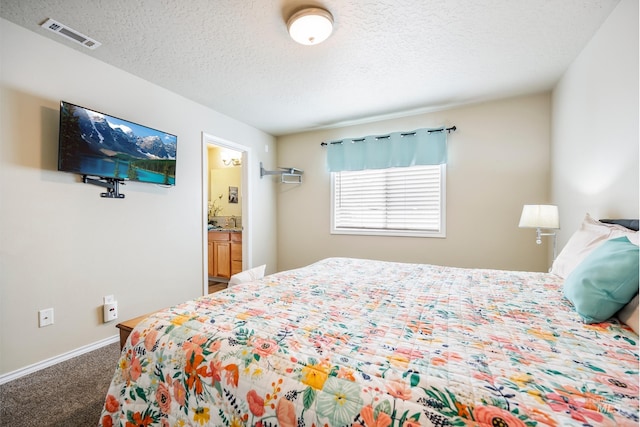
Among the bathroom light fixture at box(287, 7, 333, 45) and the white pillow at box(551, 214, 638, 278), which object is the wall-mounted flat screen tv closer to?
the bathroom light fixture at box(287, 7, 333, 45)

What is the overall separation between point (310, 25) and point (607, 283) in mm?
2064

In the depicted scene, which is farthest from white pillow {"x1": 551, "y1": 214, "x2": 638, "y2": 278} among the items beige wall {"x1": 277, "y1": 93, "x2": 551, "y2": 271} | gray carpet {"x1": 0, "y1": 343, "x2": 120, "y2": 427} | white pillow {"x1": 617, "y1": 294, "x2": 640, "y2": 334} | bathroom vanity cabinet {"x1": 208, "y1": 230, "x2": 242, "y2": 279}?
bathroom vanity cabinet {"x1": 208, "y1": 230, "x2": 242, "y2": 279}

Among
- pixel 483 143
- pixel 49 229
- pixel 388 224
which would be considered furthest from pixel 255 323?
pixel 483 143

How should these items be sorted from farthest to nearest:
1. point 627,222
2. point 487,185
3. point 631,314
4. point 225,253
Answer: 1. point 225,253
2. point 487,185
3. point 627,222
4. point 631,314

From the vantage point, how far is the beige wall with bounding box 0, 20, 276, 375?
1.88m

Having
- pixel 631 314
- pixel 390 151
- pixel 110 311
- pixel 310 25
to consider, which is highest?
pixel 310 25

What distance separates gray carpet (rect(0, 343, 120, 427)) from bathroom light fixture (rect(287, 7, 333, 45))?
8.61ft

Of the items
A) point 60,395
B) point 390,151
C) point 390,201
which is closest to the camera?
point 60,395

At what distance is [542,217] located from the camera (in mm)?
2336

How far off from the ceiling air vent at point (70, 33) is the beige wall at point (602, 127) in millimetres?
3552

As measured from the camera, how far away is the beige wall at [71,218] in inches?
73.9

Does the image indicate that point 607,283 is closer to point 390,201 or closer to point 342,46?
point 342,46

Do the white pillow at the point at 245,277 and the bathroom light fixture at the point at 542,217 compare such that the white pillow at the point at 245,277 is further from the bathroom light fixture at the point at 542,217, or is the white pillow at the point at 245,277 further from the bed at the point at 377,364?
the bathroom light fixture at the point at 542,217

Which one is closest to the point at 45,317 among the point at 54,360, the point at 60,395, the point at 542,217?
the point at 54,360
